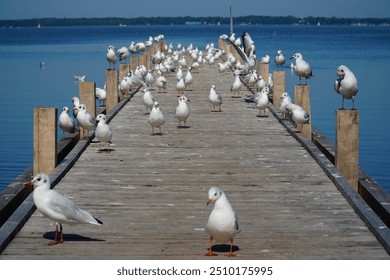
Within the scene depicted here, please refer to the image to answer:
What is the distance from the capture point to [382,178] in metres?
17.4

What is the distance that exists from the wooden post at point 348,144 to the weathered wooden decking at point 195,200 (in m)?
0.33

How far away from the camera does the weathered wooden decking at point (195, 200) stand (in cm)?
701

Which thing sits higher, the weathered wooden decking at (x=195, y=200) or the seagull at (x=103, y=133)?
the seagull at (x=103, y=133)

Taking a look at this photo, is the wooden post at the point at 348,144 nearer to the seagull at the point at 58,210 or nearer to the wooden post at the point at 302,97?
the wooden post at the point at 302,97

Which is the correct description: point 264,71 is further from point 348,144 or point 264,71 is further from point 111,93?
point 348,144

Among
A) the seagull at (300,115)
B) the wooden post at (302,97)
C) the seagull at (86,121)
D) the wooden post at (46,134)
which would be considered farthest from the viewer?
the wooden post at (302,97)

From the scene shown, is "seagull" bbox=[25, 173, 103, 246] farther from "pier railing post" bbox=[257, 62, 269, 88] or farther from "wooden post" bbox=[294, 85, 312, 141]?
"pier railing post" bbox=[257, 62, 269, 88]

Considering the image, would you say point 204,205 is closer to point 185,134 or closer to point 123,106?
point 185,134

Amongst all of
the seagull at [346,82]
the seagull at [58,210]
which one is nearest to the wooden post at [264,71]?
the seagull at [346,82]

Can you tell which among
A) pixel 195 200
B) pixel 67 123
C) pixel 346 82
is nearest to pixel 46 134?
pixel 195 200

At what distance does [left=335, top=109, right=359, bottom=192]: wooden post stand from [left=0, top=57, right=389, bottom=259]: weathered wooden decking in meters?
0.33

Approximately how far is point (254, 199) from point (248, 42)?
1669 cm

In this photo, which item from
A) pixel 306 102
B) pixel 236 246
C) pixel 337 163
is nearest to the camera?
pixel 236 246
